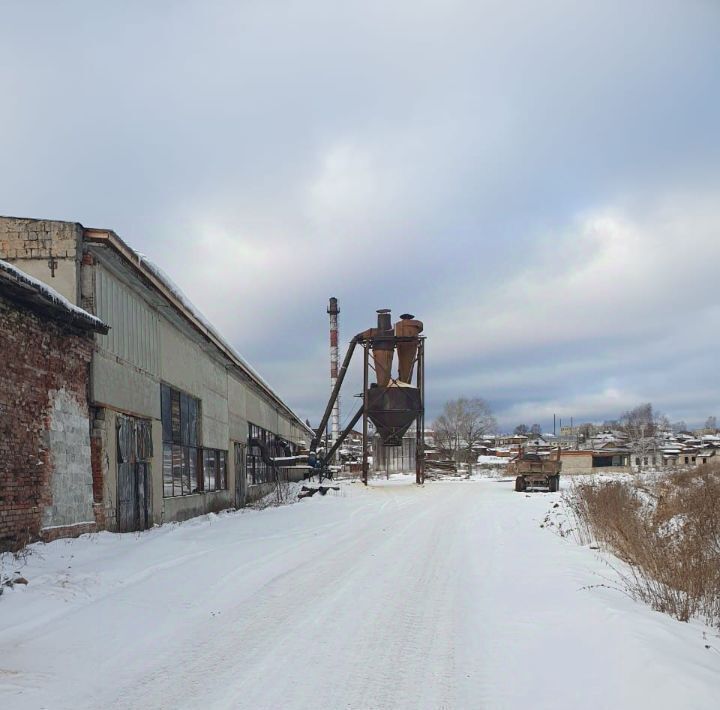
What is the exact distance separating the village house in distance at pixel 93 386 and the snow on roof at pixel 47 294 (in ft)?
0.08

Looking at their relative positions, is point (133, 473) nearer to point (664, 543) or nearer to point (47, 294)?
point (47, 294)

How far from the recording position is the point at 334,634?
5.94 m

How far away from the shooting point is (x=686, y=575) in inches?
291

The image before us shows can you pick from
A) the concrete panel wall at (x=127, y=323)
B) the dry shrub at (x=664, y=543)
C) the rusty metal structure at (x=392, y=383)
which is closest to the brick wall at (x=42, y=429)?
the concrete panel wall at (x=127, y=323)

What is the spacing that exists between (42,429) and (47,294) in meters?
2.03

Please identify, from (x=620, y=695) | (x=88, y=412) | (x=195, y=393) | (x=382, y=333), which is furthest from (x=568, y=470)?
(x=620, y=695)

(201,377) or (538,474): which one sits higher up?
(201,377)

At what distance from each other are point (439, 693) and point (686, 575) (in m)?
4.11

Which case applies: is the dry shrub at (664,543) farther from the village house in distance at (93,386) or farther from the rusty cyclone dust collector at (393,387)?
the rusty cyclone dust collector at (393,387)

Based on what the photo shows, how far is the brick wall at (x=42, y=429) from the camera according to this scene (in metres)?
9.32

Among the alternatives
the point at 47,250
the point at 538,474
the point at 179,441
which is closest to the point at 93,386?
the point at 47,250

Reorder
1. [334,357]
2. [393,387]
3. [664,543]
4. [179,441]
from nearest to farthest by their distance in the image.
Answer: [664,543]
[179,441]
[393,387]
[334,357]

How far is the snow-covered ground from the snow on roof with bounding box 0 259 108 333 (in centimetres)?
348

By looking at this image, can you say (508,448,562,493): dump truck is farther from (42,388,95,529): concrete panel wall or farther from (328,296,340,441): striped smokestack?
(42,388,95,529): concrete panel wall
